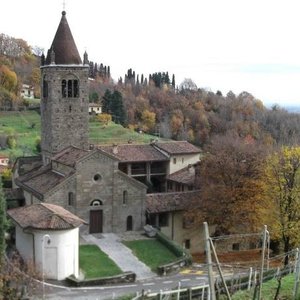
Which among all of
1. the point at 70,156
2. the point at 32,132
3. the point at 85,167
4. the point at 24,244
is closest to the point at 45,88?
the point at 70,156

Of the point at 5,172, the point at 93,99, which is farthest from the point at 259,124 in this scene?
the point at 5,172

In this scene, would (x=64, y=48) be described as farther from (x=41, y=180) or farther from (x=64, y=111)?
(x=41, y=180)

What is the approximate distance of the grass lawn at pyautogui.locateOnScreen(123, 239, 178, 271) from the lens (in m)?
38.7

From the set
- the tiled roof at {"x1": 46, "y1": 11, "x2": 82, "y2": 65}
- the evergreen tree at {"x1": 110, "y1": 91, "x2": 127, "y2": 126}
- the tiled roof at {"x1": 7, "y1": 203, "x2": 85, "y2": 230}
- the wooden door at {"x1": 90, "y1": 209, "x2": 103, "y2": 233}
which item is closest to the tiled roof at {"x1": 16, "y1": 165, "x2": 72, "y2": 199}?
the wooden door at {"x1": 90, "y1": 209, "x2": 103, "y2": 233}

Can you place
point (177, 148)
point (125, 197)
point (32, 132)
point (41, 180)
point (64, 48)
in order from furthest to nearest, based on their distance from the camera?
point (32, 132)
point (177, 148)
point (64, 48)
point (41, 180)
point (125, 197)

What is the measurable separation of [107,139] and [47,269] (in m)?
62.8

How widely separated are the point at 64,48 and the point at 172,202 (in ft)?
55.2

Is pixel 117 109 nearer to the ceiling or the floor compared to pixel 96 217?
nearer to the ceiling

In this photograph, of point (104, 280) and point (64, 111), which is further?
point (64, 111)

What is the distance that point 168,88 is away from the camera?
15775 cm

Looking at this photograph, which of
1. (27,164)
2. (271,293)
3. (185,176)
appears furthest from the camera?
(185,176)

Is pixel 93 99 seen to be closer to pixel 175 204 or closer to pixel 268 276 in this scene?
pixel 175 204

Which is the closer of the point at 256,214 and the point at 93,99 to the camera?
the point at 256,214

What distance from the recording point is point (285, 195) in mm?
40625
